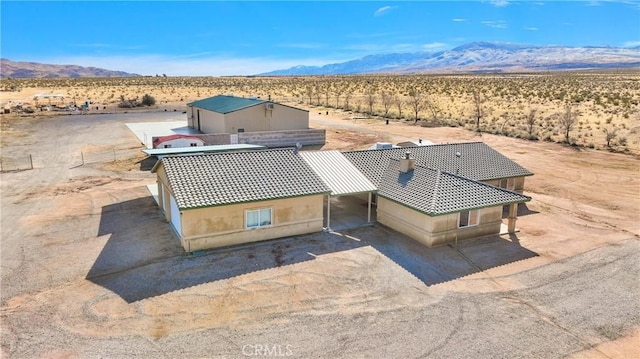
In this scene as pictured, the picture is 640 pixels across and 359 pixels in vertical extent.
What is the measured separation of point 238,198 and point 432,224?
728 cm

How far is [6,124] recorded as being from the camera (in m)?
49.3

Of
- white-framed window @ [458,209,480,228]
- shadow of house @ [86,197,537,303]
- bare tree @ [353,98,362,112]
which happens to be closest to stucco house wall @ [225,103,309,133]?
shadow of house @ [86,197,537,303]

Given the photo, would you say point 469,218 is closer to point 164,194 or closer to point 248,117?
point 164,194

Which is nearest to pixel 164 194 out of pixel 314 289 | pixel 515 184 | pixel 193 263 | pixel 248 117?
pixel 193 263

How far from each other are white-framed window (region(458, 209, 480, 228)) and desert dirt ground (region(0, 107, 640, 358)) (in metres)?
0.75

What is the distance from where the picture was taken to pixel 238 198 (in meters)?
17.2

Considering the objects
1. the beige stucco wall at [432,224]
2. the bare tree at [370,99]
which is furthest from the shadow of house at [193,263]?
the bare tree at [370,99]

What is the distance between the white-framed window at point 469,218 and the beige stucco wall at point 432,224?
16 cm

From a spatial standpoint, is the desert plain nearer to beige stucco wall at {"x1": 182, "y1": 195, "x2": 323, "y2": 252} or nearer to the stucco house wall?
beige stucco wall at {"x1": 182, "y1": 195, "x2": 323, "y2": 252}

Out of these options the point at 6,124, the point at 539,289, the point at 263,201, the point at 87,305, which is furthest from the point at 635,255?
the point at 6,124

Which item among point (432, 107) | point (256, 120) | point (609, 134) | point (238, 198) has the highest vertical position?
point (432, 107)

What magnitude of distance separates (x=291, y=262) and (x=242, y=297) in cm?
286

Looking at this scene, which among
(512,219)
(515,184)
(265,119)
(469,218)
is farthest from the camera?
(265,119)

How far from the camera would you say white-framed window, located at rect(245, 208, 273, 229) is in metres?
17.7
